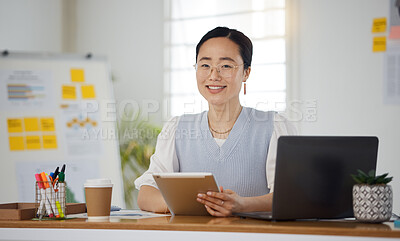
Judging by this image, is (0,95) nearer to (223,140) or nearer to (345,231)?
(223,140)

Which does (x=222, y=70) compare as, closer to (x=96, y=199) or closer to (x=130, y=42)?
(x=96, y=199)

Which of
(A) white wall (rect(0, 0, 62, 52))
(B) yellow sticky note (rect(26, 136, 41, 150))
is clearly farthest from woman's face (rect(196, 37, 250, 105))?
(A) white wall (rect(0, 0, 62, 52))

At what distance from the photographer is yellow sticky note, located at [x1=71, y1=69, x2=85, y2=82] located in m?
3.82

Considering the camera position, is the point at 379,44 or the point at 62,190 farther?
the point at 379,44

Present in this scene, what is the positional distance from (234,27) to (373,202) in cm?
288

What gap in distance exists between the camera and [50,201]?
4.85ft

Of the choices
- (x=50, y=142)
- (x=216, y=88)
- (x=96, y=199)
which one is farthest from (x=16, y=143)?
(x=96, y=199)

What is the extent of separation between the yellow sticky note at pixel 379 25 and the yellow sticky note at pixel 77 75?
2.22m

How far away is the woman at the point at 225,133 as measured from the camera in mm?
2070

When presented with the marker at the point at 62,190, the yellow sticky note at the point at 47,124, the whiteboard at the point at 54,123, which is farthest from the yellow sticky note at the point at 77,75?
the marker at the point at 62,190

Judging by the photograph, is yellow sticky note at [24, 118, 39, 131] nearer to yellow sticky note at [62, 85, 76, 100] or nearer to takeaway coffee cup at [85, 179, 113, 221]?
yellow sticky note at [62, 85, 76, 100]

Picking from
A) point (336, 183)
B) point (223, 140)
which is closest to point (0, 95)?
point (223, 140)

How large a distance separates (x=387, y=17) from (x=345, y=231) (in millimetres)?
2765

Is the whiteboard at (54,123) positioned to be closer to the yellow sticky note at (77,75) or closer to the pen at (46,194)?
the yellow sticky note at (77,75)
